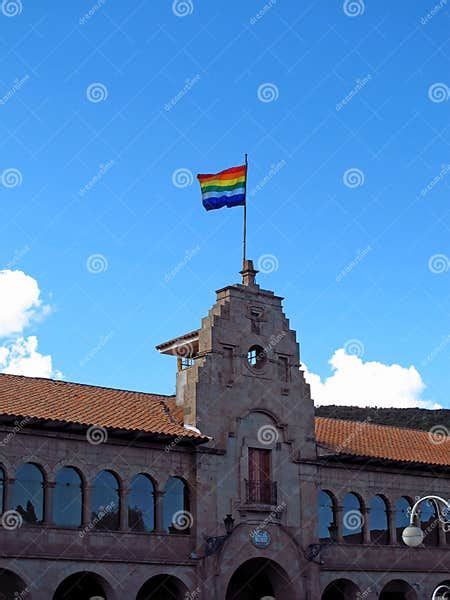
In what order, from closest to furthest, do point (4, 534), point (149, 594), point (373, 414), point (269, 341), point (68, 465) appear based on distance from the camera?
point (4, 534) < point (68, 465) < point (149, 594) < point (269, 341) < point (373, 414)

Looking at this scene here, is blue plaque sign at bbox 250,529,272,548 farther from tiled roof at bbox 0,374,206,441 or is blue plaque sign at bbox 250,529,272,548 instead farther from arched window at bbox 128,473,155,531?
tiled roof at bbox 0,374,206,441

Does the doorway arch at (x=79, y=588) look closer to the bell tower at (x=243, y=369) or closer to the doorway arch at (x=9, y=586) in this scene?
the doorway arch at (x=9, y=586)

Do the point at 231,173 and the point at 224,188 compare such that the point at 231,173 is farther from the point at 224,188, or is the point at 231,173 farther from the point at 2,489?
the point at 2,489

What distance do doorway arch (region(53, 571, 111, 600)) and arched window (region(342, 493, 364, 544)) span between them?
10.9 metres

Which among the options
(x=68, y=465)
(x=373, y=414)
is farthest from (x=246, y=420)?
(x=373, y=414)

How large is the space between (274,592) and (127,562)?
7.30 metres

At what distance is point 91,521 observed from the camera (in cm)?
3228

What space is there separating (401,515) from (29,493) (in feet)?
58.3

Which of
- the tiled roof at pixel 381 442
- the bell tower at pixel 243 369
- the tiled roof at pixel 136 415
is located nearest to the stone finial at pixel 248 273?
the bell tower at pixel 243 369

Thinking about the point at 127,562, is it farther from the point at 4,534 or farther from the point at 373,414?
the point at 373,414

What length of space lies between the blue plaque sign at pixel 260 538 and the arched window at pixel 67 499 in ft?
23.0

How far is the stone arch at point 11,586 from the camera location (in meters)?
30.3

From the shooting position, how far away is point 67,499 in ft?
105

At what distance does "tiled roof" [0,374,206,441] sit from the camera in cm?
3218
